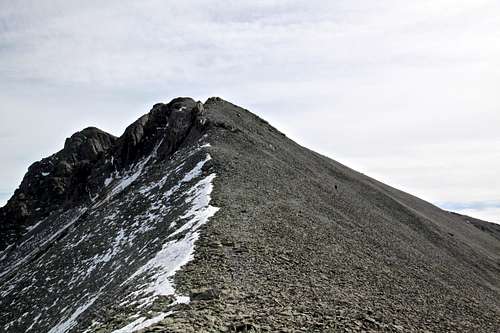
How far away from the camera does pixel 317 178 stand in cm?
4622

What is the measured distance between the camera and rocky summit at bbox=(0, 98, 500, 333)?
53.3 feet

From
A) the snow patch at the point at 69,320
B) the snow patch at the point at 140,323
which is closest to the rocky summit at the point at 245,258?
the snow patch at the point at 140,323

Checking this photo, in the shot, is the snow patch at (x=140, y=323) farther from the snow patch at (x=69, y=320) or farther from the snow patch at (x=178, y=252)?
the snow patch at (x=69, y=320)

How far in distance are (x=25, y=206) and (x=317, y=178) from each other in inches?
2965

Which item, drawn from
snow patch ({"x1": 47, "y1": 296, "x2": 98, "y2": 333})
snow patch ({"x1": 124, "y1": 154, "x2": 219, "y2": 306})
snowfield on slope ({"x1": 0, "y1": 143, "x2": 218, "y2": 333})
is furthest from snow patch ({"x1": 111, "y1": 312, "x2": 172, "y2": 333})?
snow patch ({"x1": 47, "y1": 296, "x2": 98, "y2": 333})

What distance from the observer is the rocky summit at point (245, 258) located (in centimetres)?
1625

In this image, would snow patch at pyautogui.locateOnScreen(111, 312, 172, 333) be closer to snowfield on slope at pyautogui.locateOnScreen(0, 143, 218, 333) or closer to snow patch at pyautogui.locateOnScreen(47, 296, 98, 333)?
snowfield on slope at pyautogui.locateOnScreen(0, 143, 218, 333)

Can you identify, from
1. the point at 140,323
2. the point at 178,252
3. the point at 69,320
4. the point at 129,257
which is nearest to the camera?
the point at 140,323

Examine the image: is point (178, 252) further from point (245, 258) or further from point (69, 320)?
point (69, 320)

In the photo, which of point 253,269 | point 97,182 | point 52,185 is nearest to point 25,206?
point 52,185

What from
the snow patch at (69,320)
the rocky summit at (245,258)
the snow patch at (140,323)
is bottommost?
the snow patch at (69,320)

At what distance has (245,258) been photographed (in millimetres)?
20344

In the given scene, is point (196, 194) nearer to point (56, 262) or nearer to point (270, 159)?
point (270, 159)

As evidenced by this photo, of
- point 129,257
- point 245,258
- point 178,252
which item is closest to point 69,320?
point 129,257
